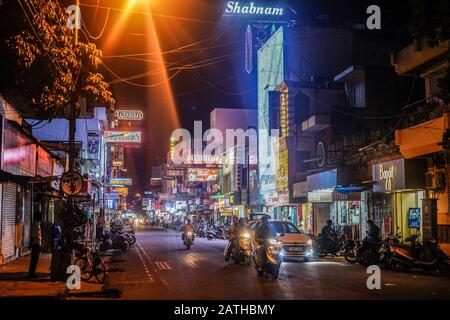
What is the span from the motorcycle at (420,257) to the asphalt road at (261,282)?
1.46ft

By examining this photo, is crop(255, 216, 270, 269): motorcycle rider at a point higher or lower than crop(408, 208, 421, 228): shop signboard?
lower

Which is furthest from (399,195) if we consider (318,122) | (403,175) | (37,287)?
(37,287)

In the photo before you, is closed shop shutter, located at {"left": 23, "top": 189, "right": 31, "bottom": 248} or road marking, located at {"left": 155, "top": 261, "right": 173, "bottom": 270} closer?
road marking, located at {"left": 155, "top": 261, "right": 173, "bottom": 270}

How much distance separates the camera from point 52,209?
3397 cm

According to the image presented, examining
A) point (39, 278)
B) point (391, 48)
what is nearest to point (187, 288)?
point (39, 278)

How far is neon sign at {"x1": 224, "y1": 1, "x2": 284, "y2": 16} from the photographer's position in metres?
40.2

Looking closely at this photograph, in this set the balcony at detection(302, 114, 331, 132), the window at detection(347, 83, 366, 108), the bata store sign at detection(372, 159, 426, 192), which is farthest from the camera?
the balcony at detection(302, 114, 331, 132)

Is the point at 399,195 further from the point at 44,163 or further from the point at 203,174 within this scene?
the point at 203,174

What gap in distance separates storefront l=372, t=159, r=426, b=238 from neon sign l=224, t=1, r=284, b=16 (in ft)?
60.6

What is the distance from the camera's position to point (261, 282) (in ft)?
51.2

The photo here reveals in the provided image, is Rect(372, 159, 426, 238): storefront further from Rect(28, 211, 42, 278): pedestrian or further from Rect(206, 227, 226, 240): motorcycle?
Rect(206, 227, 226, 240): motorcycle

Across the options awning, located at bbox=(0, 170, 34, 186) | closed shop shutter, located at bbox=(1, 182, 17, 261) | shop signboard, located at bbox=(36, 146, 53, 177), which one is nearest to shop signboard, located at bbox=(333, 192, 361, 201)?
shop signboard, located at bbox=(36, 146, 53, 177)
